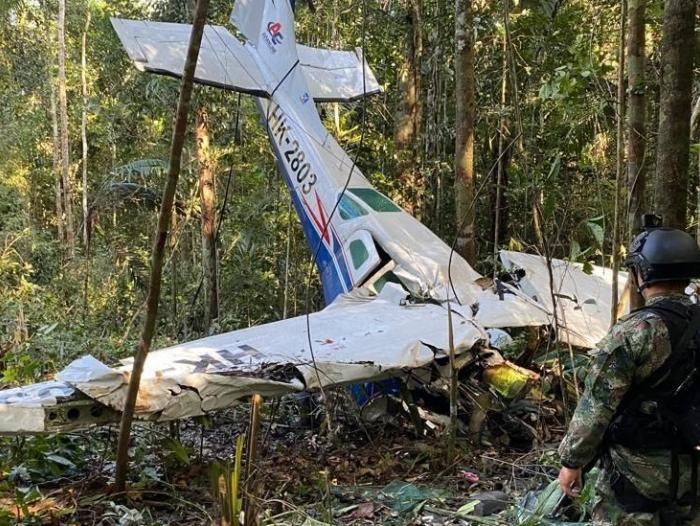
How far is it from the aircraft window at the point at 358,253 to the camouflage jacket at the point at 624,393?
444 centimetres

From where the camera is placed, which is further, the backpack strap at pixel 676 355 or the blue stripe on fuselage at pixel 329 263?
the blue stripe on fuselage at pixel 329 263

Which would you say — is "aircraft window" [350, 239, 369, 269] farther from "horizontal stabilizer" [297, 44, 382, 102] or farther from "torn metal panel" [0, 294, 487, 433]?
"horizontal stabilizer" [297, 44, 382, 102]

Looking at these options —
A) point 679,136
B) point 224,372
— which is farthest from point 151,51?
point 679,136

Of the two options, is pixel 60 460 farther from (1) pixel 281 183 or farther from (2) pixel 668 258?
(1) pixel 281 183

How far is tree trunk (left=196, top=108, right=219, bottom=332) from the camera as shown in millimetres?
11086

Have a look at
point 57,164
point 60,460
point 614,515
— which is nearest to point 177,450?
point 60,460

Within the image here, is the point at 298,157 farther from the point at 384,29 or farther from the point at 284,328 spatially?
the point at 384,29

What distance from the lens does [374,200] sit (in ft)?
24.3

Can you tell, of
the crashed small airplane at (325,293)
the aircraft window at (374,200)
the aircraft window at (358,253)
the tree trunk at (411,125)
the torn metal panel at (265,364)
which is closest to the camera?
the torn metal panel at (265,364)

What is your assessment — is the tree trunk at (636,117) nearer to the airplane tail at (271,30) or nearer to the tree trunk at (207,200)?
the airplane tail at (271,30)

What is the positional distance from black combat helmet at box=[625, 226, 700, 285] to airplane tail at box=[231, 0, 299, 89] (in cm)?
718

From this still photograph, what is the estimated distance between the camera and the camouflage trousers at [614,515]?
8.16ft

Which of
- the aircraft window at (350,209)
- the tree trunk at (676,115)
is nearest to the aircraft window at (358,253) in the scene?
the aircraft window at (350,209)

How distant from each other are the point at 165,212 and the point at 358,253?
11.8ft
